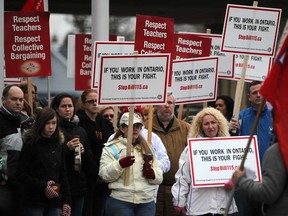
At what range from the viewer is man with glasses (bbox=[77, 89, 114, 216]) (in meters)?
11.1

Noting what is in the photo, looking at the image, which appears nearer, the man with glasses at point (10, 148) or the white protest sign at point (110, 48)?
the man with glasses at point (10, 148)

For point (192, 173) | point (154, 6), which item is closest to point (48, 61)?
point (192, 173)

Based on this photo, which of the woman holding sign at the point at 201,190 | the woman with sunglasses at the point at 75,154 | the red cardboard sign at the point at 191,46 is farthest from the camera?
the red cardboard sign at the point at 191,46

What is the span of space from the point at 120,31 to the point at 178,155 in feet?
73.0

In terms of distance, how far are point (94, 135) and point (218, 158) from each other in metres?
2.12

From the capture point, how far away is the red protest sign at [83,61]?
1412 cm

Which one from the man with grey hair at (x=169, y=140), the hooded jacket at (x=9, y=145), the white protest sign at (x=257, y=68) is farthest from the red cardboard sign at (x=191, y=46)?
the hooded jacket at (x=9, y=145)

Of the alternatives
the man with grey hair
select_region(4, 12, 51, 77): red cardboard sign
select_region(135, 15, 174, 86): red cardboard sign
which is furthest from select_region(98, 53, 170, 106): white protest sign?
select_region(4, 12, 51, 77): red cardboard sign

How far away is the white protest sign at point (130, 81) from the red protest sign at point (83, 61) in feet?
13.8

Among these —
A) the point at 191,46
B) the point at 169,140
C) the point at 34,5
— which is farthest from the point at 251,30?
the point at 34,5

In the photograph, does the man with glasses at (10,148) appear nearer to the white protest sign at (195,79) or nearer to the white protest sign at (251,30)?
the white protest sign at (195,79)

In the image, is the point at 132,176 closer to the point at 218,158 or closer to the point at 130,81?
the point at 218,158

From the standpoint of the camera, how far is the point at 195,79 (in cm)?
1158

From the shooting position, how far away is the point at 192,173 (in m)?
9.30
